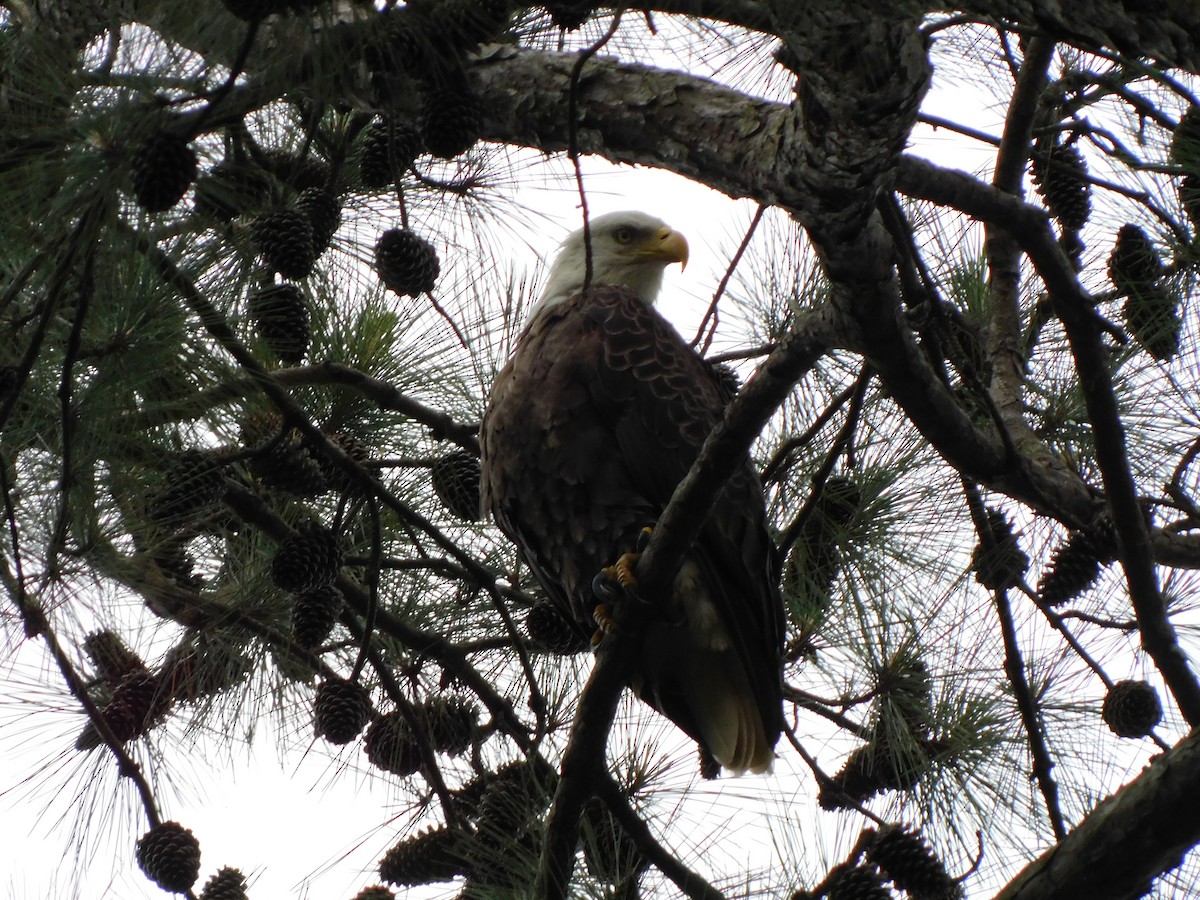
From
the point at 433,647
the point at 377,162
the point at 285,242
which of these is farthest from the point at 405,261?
the point at 433,647

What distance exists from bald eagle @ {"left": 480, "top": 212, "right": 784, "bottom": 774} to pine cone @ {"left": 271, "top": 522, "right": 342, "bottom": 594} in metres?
0.56

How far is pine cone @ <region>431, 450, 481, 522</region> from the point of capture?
3482 mm

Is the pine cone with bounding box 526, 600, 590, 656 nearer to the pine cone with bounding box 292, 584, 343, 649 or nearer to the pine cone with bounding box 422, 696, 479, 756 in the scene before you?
the pine cone with bounding box 422, 696, 479, 756

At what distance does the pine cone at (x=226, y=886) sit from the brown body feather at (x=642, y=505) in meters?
1.05

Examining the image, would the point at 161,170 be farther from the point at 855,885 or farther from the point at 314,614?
the point at 855,885

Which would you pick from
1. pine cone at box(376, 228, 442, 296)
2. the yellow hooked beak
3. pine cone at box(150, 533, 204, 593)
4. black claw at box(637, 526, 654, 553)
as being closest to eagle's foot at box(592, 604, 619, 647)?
black claw at box(637, 526, 654, 553)

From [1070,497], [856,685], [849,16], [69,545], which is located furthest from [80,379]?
[1070,497]

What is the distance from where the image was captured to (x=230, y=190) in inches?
92.1

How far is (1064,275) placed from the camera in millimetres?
2639

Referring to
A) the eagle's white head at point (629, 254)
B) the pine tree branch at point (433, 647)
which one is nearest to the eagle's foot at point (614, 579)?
the pine tree branch at point (433, 647)

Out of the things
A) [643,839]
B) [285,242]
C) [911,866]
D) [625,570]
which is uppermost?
[285,242]

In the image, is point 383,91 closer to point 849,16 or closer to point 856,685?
point 849,16

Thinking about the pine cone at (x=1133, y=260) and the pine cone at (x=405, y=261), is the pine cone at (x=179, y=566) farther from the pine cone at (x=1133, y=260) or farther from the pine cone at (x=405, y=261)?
the pine cone at (x=1133, y=260)

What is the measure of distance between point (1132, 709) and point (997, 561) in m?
0.46
